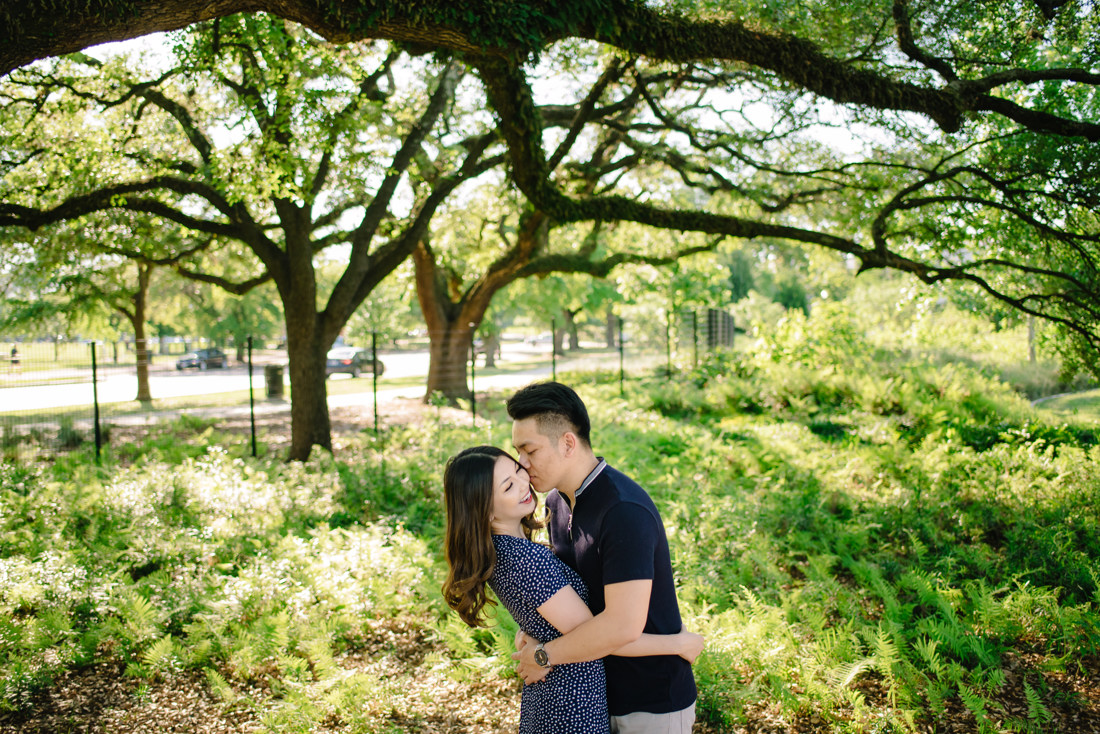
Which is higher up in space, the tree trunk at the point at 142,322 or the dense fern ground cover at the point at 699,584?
the tree trunk at the point at 142,322

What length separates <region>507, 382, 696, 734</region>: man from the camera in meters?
2.24

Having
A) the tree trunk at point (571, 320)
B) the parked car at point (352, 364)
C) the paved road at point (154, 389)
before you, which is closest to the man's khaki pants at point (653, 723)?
the paved road at point (154, 389)

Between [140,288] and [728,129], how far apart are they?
1828 cm

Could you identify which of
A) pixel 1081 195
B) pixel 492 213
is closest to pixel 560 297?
pixel 492 213

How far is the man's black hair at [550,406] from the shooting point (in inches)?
100

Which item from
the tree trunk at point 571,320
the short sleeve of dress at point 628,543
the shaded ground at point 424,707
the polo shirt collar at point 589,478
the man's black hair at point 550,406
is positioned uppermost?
the tree trunk at point 571,320

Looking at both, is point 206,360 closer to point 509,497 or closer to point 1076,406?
point 1076,406

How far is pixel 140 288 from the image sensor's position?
2191 centimetres

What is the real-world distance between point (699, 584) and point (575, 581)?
3929mm

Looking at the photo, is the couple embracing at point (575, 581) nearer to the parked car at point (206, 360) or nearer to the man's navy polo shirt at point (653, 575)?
the man's navy polo shirt at point (653, 575)

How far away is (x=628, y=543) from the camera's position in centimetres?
225

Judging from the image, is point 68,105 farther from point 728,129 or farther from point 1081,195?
point 1081,195

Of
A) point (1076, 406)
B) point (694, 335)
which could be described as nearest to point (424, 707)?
point (1076, 406)

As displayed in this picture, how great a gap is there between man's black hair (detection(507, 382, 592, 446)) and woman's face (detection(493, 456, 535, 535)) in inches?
7.3
